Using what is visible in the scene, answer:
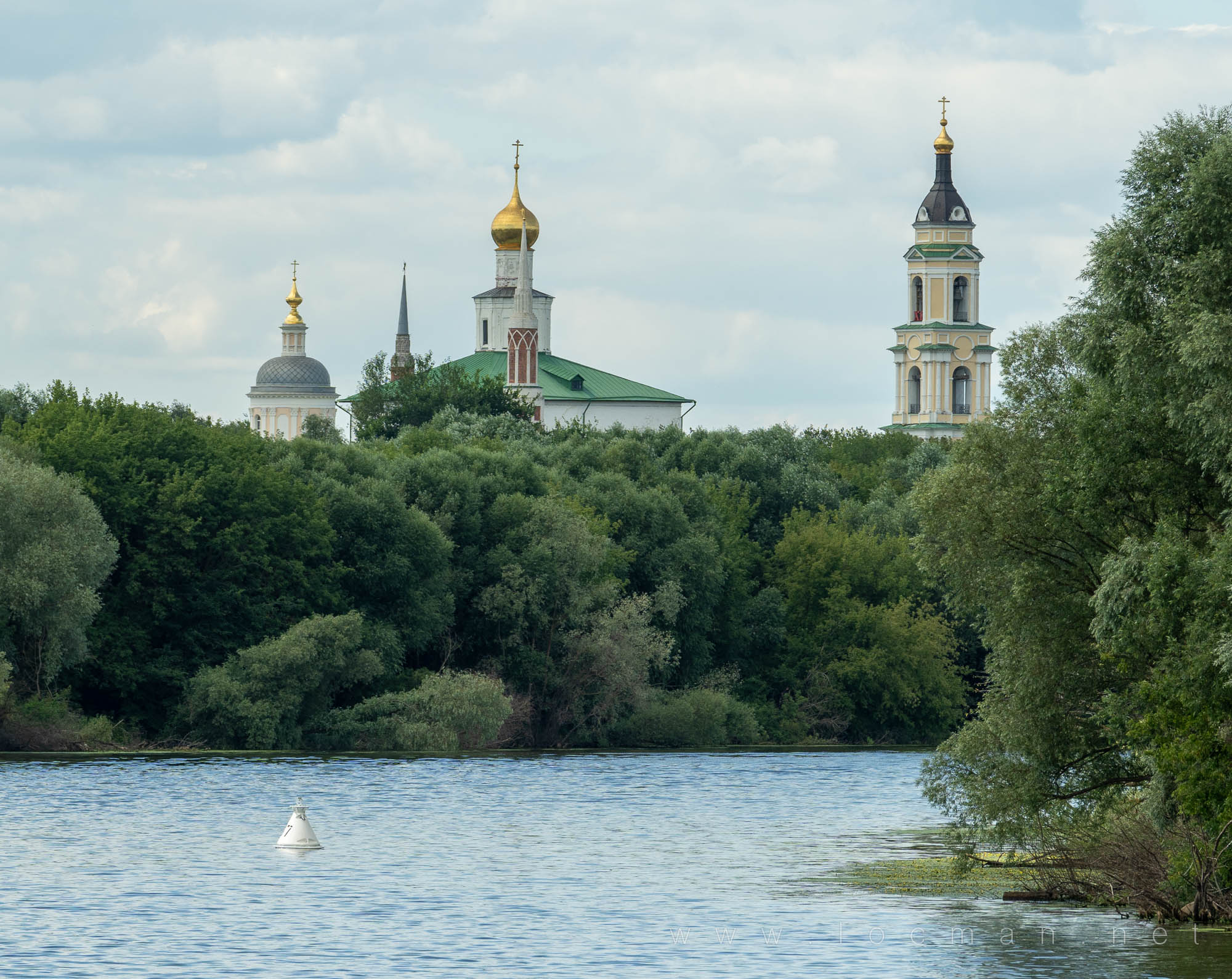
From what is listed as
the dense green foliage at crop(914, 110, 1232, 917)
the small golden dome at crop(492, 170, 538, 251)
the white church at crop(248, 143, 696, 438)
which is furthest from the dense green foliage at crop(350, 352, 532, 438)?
the dense green foliage at crop(914, 110, 1232, 917)

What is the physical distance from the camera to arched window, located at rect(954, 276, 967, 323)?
192625 mm

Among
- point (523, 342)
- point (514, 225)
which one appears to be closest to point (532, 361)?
point (523, 342)

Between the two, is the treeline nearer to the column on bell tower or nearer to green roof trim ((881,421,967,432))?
the column on bell tower

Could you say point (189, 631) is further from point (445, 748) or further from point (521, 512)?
point (521, 512)

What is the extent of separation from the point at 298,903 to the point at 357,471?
153 feet

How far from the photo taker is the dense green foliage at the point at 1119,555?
30484 millimetres

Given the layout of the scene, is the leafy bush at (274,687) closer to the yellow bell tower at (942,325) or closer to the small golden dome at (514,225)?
the small golden dome at (514,225)

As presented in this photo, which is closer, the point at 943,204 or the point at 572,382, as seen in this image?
the point at 572,382

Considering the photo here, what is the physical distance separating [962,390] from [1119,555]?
159421mm

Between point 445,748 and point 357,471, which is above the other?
point 357,471

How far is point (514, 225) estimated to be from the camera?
566 ft

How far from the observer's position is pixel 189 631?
7150 cm

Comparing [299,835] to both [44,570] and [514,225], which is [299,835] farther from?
[514,225]

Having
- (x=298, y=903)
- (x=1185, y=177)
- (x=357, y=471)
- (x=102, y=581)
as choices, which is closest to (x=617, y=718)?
(x=357, y=471)
